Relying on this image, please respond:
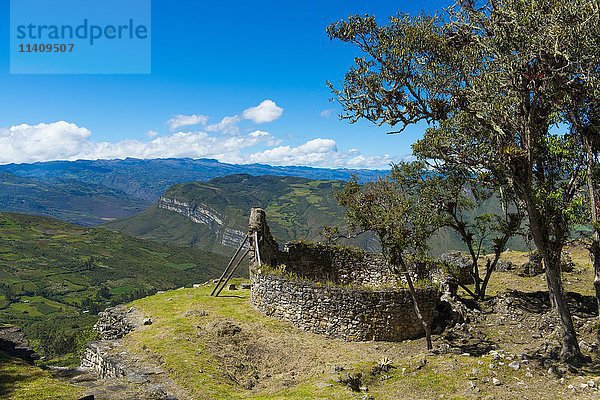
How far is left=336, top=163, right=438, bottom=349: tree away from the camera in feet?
65.8

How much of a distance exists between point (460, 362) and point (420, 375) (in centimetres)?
181

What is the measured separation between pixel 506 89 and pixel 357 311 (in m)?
12.8

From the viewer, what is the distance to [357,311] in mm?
22312

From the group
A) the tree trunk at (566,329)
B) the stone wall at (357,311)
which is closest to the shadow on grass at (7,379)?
the stone wall at (357,311)

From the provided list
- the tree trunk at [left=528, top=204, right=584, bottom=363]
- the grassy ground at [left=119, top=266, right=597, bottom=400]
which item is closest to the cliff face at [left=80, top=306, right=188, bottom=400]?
the grassy ground at [left=119, top=266, right=597, bottom=400]

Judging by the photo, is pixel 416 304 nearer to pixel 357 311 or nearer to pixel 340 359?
pixel 357 311

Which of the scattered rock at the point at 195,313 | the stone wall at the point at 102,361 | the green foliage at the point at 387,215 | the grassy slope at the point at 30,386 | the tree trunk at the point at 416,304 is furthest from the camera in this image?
the scattered rock at the point at 195,313

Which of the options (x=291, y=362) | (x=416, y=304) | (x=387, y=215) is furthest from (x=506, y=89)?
(x=291, y=362)

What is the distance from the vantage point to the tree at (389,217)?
65.8ft

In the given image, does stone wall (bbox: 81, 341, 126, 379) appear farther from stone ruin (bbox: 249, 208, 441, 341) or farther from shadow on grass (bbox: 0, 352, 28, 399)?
stone ruin (bbox: 249, 208, 441, 341)

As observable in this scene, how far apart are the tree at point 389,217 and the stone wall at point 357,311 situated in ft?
4.36

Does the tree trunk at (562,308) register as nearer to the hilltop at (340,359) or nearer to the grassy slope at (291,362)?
the hilltop at (340,359)

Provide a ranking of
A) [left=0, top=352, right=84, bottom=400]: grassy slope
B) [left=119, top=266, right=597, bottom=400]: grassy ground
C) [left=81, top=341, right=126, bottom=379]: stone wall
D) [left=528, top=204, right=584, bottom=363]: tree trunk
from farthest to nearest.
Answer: [left=81, top=341, right=126, bottom=379]: stone wall → [left=528, top=204, right=584, bottom=363]: tree trunk → [left=119, top=266, right=597, bottom=400]: grassy ground → [left=0, top=352, right=84, bottom=400]: grassy slope

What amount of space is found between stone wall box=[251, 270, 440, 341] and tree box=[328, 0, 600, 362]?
23.5 ft
